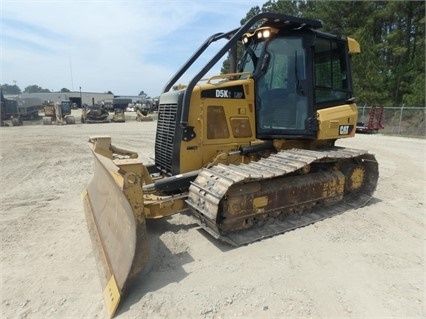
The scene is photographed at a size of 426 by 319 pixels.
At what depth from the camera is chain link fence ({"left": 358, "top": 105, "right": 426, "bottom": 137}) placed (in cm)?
1922

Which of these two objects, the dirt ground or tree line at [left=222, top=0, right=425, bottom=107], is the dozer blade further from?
tree line at [left=222, top=0, right=425, bottom=107]

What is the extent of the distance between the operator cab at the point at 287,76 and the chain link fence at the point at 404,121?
54.1 feet

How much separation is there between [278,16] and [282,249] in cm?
324

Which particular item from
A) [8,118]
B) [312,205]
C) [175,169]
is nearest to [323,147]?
[312,205]

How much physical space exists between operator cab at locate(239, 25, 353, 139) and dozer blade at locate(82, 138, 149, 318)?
2541 millimetres

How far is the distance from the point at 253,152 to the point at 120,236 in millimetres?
2546

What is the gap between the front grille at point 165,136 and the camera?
4.86m

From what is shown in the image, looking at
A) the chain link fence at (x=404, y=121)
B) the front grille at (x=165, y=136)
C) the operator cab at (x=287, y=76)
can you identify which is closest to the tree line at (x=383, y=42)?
the chain link fence at (x=404, y=121)

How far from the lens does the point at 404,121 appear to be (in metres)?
20.1

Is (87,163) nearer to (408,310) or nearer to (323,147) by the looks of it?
(323,147)

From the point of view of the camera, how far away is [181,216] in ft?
16.8

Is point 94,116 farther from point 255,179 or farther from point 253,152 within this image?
point 255,179

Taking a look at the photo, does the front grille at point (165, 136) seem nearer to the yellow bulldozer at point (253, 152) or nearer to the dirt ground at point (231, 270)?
the yellow bulldozer at point (253, 152)

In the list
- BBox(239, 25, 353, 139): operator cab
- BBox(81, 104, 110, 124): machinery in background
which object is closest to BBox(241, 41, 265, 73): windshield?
BBox(239, 25, 353, 139): operator cab
